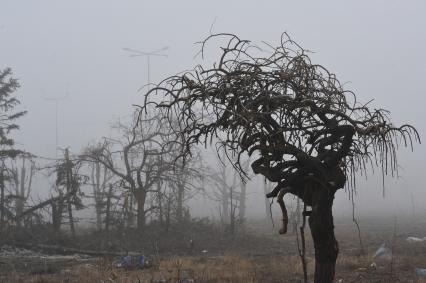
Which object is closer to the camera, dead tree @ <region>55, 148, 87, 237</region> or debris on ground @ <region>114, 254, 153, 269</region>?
debris on ground @ <region>114, 254, 153, 269</region>

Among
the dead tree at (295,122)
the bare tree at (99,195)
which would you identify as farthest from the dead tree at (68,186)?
the dead tree at (295,122)

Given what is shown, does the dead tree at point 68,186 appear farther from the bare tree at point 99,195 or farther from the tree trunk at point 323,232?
the tree trunk at point 323,232

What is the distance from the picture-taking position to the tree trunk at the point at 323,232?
7.37m

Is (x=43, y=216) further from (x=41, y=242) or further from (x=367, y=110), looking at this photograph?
(x=367, y=110)

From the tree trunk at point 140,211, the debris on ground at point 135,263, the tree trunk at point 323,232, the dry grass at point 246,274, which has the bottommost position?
the dry grass at point 246,274

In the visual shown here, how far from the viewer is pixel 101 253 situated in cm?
2308

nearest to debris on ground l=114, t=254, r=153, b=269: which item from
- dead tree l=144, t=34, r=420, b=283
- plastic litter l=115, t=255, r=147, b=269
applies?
plastic litter l=115, t=255, r=147, b=269

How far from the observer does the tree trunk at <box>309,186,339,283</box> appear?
7367 mm

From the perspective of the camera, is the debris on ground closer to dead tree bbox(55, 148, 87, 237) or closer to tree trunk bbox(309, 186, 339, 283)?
tree trunk bbox(309, 186, 339, 283)

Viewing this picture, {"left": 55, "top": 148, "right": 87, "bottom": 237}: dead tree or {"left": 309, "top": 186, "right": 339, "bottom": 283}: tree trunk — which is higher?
{"left": 55, "top": 148, "right": 87, "bottom": 237}: dead tree

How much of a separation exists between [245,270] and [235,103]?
8069mm

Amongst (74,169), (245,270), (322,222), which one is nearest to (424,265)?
(245,270)

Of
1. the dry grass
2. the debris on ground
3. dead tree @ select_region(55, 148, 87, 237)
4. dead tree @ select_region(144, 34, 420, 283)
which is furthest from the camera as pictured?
dead tree @ select_region(55, 148, 87, 237)

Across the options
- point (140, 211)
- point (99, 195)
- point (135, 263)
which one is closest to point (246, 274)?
point (135, 263)
